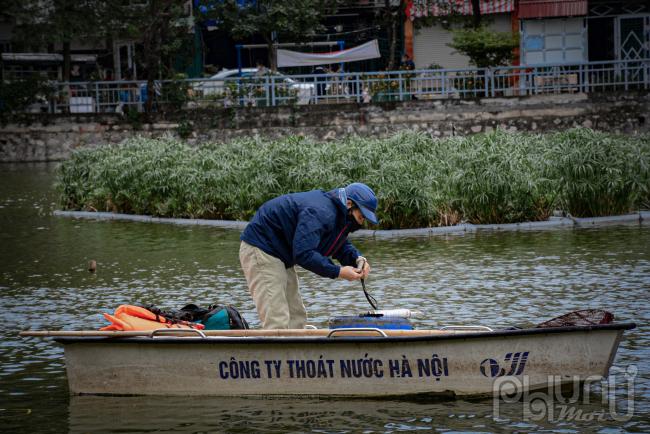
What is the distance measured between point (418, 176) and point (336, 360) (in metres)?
10.4

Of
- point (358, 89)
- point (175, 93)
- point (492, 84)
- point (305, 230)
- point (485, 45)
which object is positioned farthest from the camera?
point (175, 93)

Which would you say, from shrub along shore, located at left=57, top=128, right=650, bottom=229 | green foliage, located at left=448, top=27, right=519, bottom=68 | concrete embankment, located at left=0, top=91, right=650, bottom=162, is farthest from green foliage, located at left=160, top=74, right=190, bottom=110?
shrub along shore, located at left=57, top=128, right=650, bottom=229

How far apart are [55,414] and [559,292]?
651cm

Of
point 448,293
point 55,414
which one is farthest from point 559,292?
point 55,414

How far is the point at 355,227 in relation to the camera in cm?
939

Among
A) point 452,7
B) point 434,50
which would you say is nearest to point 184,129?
point 452,7

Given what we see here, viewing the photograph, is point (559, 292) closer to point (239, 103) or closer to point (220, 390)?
point (220, 390)

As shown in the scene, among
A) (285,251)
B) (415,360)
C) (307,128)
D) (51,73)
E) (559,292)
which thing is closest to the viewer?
(415,360)

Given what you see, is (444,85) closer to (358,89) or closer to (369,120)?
(369,120)

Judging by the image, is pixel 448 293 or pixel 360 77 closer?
pixel 448 293

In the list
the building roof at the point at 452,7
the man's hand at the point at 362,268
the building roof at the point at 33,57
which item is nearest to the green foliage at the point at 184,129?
the building roof at the point at 452,7

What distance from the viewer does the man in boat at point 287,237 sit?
9.16 meters

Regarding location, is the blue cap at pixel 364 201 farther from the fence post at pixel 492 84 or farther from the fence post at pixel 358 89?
the fence post at pixel 358 89

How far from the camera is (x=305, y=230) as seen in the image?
8.98m
